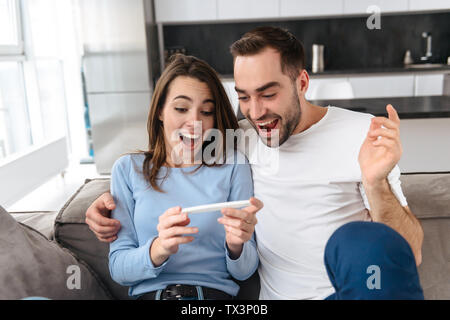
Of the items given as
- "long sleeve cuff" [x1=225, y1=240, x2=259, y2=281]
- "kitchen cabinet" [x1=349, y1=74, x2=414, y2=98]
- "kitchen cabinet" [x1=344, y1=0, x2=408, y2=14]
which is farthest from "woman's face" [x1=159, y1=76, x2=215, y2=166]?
"kitchen cabinet" [x1=344, y1=0, x2=408, y2=14]

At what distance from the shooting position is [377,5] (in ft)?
13.6

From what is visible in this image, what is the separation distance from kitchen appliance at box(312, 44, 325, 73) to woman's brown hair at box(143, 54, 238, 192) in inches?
136

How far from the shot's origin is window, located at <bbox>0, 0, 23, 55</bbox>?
12.2 feet

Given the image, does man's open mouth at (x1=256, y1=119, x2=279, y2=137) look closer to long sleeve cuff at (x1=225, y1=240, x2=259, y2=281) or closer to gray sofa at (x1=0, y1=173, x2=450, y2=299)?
long sleeve cuff at (x1=225, y1=240, x2=259, y2=281)

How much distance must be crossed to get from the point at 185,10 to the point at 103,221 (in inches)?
137

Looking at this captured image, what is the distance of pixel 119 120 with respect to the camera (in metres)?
4.15

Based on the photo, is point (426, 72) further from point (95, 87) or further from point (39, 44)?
point (39, 44)

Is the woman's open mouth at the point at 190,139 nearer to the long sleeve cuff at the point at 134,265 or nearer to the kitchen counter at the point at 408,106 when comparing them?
the long sleeve cuff at the point at 134,265

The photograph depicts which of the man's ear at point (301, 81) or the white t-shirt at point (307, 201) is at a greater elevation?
the man's ear at point (301, 81)

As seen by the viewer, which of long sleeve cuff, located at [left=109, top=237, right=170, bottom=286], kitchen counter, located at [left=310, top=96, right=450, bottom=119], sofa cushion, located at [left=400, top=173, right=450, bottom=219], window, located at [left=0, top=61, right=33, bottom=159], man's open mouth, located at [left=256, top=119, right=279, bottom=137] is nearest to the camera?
long sleeve cuff, located at [left=109, top=237, right=170, bottom=286]

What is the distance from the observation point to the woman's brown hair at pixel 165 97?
1.23 m

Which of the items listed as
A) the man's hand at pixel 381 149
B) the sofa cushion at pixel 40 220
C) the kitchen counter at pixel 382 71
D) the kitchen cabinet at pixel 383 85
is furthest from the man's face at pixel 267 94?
the kitchen cabinet at pixel 383 85

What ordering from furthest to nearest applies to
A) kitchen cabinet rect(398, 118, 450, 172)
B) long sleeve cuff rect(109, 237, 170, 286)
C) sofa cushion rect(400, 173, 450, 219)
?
1. kitchen cabinet rect(398, 118, 450, 172)
2. sofa cushion rect(400, 173, 450, 219)
3. long sleeve cuff rect(109, 237, 170, 286)

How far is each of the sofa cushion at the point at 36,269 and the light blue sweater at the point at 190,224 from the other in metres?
0.11
